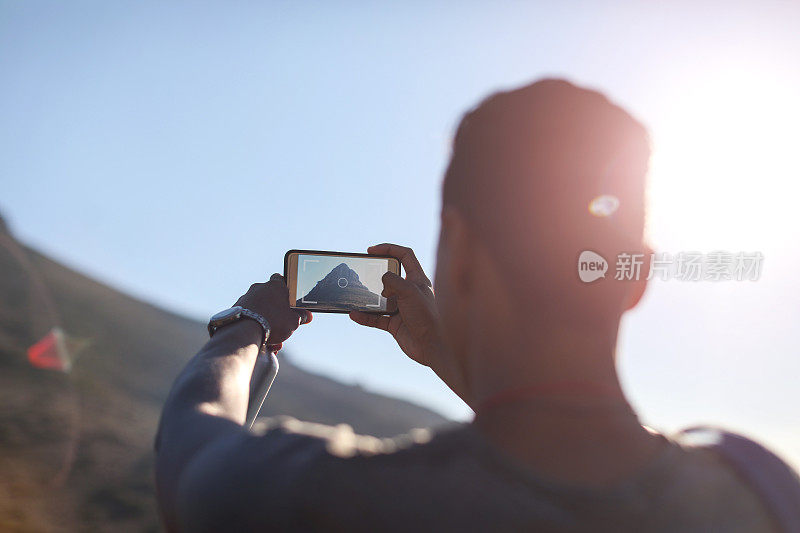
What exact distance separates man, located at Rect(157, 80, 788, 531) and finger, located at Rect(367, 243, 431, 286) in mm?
1048

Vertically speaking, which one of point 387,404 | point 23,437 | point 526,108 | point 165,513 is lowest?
point 387,404

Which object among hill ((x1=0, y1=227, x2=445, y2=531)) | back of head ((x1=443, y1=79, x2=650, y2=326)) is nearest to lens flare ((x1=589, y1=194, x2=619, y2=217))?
back of head ((x1=443, y1=79, x2=650, y2=326))

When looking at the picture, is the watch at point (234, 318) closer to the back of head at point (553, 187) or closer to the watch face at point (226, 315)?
the watch face at point (226, 315)

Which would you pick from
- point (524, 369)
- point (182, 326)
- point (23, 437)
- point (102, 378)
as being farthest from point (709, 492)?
point (182, 326)

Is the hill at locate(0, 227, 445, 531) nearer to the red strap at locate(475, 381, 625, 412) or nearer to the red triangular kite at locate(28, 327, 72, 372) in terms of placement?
the red triangular kite at locate(28, 327, 72, 372)

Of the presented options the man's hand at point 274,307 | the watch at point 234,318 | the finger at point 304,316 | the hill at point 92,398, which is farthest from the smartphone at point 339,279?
the hill at point 92,398

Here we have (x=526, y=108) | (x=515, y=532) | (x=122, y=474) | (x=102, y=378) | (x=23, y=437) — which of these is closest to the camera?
(x=515, y=532)

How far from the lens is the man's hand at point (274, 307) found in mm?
1953

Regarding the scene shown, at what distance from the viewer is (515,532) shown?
101 centimetres

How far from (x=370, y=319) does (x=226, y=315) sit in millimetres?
899

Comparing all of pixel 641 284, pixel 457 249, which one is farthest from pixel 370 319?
pixel 641 284

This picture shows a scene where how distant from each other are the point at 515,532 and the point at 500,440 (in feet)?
0.59

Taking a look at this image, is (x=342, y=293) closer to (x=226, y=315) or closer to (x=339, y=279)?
(x=339, y=279)

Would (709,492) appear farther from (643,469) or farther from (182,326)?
(182,326)
